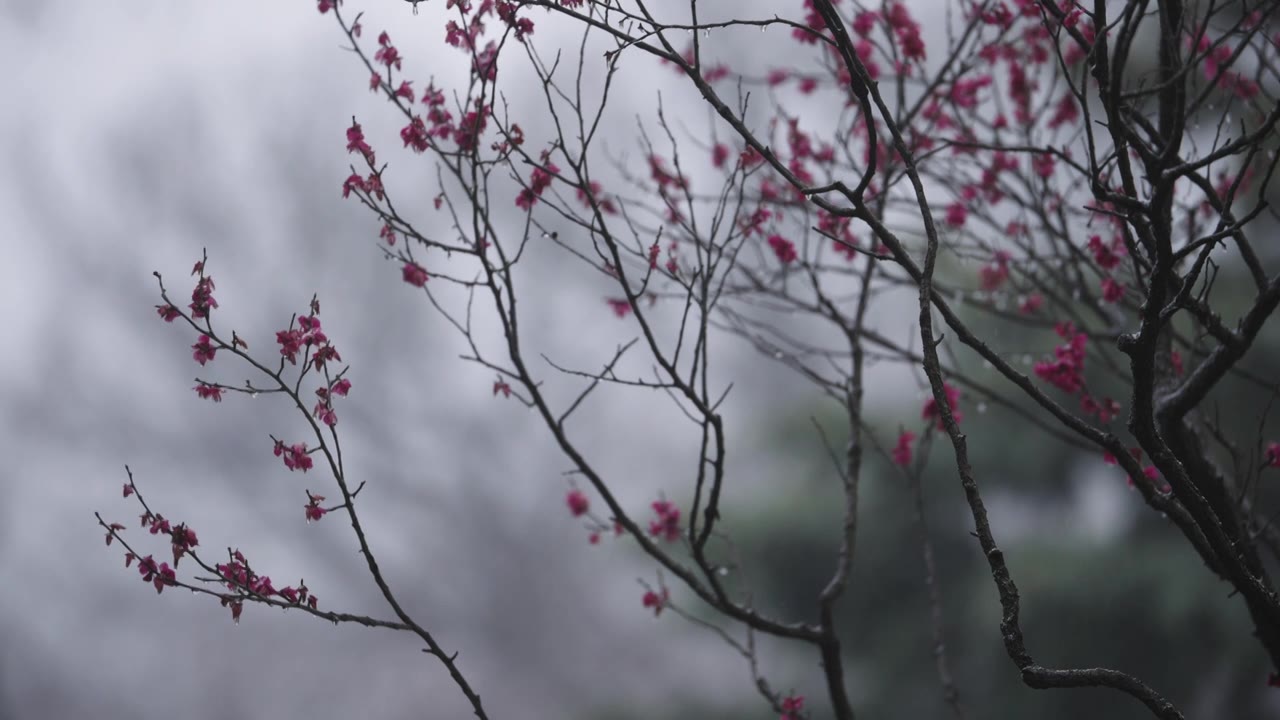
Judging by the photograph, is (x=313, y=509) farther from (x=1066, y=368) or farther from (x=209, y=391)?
(x=1066, y=368)

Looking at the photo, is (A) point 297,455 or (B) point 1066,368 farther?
(B) point 1066,368

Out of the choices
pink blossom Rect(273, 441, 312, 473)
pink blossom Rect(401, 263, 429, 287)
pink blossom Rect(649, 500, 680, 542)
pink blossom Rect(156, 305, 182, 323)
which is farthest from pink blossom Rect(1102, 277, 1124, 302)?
pink blossom Rect(156, 305, 182, 323)

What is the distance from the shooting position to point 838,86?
2523 mm

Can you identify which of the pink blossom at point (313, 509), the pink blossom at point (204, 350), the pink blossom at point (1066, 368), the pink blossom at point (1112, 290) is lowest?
the pink blossom at point (313, 509)

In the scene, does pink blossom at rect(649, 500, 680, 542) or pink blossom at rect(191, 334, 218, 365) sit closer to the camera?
pink blossom at rect(191, 334, 218, 365)

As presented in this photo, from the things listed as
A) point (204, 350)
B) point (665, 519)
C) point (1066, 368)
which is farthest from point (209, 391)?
point (1066, 368)

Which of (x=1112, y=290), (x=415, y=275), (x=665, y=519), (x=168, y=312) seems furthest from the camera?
(x=665, y=519)

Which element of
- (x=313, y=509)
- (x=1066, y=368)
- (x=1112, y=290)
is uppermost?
(x=1112, y=290)

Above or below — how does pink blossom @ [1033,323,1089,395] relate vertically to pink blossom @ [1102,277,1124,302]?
below

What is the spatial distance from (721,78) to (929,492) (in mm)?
1879

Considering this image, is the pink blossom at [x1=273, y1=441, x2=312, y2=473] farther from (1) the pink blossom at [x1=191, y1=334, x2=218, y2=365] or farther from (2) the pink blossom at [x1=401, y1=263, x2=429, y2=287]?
(2) the pink blossom at [x1=401, y1=263, x2=429, y2=287]

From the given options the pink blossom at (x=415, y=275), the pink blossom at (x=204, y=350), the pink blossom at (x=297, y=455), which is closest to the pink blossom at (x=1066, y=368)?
the pink blossom at (x=415, y=275)

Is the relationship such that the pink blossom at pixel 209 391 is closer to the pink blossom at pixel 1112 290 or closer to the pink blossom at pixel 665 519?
the pink blossom at pixel 665 519

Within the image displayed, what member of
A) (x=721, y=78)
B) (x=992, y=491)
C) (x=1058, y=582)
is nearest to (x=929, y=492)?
(x=992, y=491)
